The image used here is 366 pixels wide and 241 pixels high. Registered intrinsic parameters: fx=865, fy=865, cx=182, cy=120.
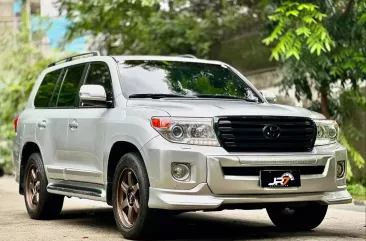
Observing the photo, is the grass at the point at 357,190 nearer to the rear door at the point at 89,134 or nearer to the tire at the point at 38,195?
the tire at the point at 38,195

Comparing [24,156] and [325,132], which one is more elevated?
[325,132]

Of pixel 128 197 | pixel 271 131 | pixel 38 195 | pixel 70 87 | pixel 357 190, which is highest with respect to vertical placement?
pixel 70 87

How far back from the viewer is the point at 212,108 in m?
8.06

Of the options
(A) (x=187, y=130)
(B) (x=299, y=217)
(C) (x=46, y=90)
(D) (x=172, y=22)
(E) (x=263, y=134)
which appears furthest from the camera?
(D) (x=172, y=22)

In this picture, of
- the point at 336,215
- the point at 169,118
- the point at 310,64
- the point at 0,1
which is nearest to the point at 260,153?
the point at 169,118

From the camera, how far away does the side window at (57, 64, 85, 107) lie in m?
10.1

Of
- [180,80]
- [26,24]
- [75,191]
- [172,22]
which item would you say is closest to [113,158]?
[75,191]

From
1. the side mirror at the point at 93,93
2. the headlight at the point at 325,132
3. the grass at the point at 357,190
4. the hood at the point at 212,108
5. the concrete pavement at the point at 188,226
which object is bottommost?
the grass at the point at 357,190

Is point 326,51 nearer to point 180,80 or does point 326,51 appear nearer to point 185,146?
point 180,80

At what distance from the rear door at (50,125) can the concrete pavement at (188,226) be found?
0.74 m

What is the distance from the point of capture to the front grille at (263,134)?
7874 mm

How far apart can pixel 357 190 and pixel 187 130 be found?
7.77 m

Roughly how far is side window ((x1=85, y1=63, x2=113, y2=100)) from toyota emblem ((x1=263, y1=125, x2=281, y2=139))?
6.03 feet

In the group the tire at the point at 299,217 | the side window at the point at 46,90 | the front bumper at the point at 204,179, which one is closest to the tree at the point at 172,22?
the side window at the point at 46,90
